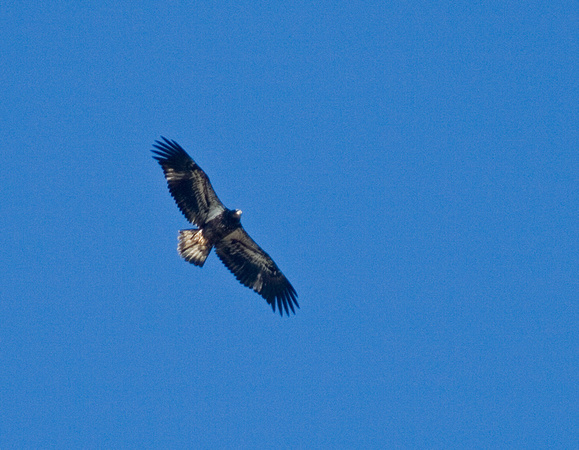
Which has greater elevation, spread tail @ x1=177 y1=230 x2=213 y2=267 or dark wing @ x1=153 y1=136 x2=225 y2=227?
dark wing @ x1=153 y1=136 x2=225 y2=227

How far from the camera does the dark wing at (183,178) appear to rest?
1157 inches

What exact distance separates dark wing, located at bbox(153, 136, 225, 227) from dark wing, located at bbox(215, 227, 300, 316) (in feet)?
4.15

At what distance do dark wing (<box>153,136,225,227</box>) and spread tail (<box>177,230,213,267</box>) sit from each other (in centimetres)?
66

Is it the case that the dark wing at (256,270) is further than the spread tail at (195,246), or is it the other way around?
the dark wing at (256,270)

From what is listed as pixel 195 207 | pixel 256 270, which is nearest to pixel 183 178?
pixel 195 207

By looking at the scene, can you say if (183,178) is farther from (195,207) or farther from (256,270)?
(256,270)

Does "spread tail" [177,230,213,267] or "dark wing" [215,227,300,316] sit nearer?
"spread tail" [177,230,213,267]

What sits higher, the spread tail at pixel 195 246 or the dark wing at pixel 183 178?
the dark wing at pixel 183 178

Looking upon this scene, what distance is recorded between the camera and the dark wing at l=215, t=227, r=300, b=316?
30.5 metres

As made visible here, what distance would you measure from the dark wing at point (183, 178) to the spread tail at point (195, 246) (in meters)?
0.66

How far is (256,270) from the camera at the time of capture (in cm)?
3075

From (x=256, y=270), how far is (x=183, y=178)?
3.16 metres

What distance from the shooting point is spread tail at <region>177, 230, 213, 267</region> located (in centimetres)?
2953

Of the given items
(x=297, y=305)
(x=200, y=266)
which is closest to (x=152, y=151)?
(x=200, y=266)
